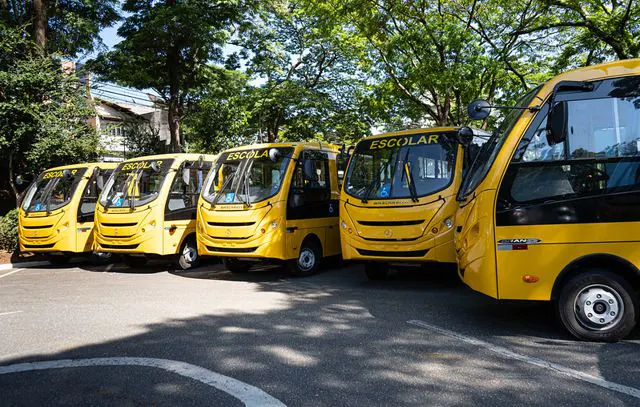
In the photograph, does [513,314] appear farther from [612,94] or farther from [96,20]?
[96,20]

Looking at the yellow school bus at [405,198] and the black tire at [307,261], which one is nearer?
the yellow school bus at [405,198]

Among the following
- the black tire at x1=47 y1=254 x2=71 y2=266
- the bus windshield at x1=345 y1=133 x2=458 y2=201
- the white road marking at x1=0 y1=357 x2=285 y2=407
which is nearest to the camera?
Answer: the white road marking at x1=0 y1=357 x2=285 y2=407

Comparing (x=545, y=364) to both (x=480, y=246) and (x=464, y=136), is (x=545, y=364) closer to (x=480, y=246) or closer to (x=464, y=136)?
(x=480, y=246)

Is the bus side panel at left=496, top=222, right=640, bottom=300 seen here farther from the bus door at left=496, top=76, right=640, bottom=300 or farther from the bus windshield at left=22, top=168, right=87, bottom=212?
the bus windshield at left=22, top=168, right=87, bottom=212

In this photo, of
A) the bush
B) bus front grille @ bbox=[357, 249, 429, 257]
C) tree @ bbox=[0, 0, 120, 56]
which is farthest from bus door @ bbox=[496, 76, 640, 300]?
tree @ bbox=[0, 0, 120, 56]

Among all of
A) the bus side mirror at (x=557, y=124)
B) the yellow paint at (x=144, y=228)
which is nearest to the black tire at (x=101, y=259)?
the yellow paint at (x=144, y=228)

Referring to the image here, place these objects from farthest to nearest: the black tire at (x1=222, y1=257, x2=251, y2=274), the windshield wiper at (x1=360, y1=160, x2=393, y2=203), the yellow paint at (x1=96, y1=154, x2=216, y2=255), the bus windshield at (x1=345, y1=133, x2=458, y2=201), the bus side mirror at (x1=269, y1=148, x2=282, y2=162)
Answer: the black tire at (x1=222, y1=257, x2=251, y2=274) < the yellow paint at (x1=96, y1=154, x2=216, y2=255) < the bus side mirror at (x1=269, y1=148, x2=282, y2=162) < the windshield wiper at (x1=360, y1=160, x2=393, y2=203) < the bus windshield at (x1=345, y1=133, x2=458, y2=201)

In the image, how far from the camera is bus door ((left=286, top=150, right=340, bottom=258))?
31.2 feet

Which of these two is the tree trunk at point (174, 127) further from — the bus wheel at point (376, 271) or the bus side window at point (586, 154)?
the bus side window at point (586, 154)

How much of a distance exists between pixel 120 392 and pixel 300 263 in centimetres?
603

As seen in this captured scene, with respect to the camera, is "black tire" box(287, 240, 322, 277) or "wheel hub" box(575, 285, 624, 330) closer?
"wheel hub" box(575, 285, 624, 330)

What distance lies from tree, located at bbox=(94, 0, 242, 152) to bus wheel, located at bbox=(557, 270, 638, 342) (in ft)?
48.4

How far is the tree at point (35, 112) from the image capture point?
1412 cm

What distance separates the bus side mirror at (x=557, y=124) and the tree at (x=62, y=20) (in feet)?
48.1
